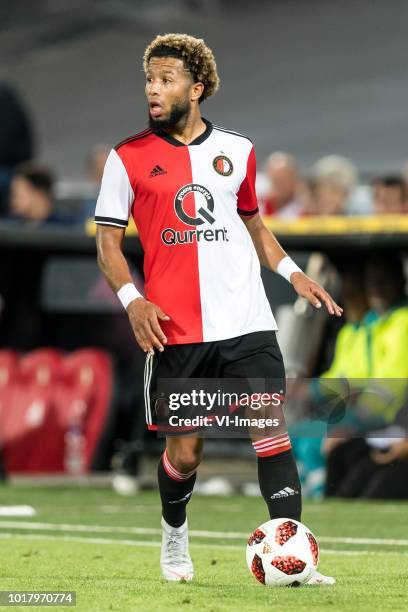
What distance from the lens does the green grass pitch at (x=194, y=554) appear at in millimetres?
6215

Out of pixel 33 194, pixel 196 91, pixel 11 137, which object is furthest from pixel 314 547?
pixel 11 137

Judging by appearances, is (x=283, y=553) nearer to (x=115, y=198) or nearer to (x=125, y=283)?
(x=125, y=283)

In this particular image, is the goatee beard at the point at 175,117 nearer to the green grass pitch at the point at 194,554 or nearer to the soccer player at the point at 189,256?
the soccer player at the point at 189,256

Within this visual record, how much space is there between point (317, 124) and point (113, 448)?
5.63 meters

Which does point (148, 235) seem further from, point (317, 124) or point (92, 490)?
point (317, 124)

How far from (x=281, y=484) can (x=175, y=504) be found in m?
0.55

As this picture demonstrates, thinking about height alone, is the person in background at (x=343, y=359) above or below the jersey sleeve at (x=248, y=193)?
below

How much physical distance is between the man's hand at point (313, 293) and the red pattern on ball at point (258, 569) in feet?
3.43

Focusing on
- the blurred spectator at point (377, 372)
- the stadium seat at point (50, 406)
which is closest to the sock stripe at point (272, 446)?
the blurred spectator at point (377, 372)

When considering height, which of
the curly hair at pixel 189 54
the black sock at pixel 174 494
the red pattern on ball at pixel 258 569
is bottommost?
the red pattern on ball at pixel 258 569

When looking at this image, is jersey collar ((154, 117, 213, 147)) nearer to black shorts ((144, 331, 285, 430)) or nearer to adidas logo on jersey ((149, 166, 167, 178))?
adidas logo on jersey ((149, 166, 167, 178))

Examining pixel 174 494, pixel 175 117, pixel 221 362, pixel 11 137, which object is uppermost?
pixel 11 137

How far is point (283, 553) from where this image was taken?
655 cm

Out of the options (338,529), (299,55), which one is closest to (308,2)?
(299,55)
